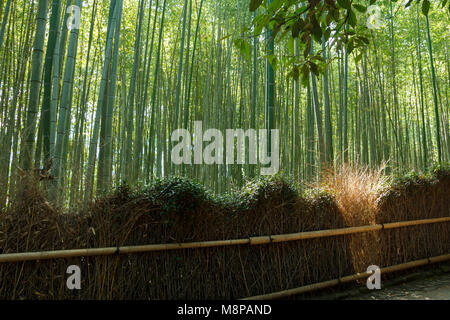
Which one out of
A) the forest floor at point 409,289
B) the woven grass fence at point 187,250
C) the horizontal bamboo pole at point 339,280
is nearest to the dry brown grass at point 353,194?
the woven grass fence at point 187,250

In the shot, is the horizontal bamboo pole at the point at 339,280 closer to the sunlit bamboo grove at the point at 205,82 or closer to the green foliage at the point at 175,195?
the green foliage at the point at 175,195

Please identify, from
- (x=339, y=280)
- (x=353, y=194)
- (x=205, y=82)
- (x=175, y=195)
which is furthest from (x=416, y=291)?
(x=205, y=82)

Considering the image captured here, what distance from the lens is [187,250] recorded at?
91.1 inches

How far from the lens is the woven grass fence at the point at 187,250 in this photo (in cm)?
188

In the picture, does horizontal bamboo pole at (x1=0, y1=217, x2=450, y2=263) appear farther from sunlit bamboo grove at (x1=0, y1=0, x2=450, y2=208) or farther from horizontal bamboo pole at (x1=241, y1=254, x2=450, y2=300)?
sunlit bamboo grove at (x1=0, y1=0, x2=450, y2=208)

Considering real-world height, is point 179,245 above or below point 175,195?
below

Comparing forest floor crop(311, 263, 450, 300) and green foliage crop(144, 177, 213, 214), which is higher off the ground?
green foliage crop(144, 177, 213, 214)

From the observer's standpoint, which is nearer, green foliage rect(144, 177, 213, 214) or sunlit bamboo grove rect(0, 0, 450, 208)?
green foliage rect(144, 177, 213, 214)

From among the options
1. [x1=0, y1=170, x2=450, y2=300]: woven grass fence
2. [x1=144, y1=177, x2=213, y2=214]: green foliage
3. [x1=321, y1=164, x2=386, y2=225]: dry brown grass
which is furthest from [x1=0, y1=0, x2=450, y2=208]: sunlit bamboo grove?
[x1=144, y1=177, x2=213, y2=214]: green foliage

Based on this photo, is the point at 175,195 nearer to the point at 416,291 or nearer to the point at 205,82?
the point at 416,291

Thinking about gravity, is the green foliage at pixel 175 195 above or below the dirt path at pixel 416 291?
above

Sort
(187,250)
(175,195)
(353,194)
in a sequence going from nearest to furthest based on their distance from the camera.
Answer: (175,195) < (187,250) < (353,194)

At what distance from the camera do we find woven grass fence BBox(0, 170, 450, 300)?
6.17 feet
